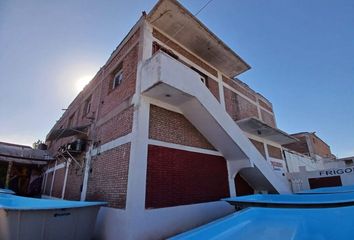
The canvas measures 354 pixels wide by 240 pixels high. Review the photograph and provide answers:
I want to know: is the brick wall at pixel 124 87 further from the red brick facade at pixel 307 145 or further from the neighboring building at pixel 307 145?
the red brick facade at pixel 307 145

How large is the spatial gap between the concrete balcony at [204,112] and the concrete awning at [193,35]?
2.13 meters

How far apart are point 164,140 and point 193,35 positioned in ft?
14.9

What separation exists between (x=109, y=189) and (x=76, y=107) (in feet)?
28.4

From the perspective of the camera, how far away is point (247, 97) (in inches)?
477

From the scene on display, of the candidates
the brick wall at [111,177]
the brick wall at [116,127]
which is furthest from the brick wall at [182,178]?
the brick wall at [116,127]

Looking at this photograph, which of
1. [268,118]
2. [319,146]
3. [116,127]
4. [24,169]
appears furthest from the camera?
Result: [319,146]

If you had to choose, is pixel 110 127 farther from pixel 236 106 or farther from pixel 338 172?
pixel 338 172

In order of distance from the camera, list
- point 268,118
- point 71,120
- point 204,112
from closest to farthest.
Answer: point 204,112 → point 71,120 → point 268,118

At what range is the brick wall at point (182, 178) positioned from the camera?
5.46 metres

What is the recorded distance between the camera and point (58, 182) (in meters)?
11.2

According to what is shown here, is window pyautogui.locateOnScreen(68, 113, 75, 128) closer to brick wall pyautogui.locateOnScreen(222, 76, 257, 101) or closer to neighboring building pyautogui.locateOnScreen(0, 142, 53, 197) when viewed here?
neighboring building pyautogui.locateOnScreen(0, 142, 53, 197)

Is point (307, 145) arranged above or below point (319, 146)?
below

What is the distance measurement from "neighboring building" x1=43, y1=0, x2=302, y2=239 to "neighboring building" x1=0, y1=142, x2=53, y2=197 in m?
7.61

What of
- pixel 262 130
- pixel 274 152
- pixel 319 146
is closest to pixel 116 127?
pixel 262 130
